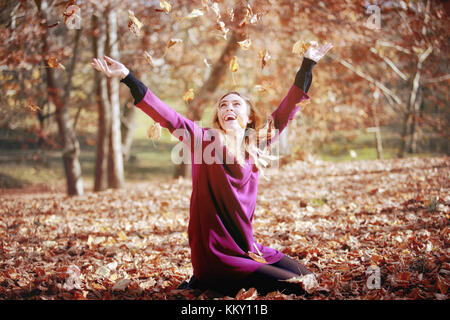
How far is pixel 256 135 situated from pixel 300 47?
920 mm

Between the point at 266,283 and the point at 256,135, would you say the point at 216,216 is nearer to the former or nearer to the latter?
the point at 266,283

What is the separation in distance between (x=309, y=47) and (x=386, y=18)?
7197 mm

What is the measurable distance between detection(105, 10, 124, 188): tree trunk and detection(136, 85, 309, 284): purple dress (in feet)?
18.8

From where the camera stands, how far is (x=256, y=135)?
3.12m

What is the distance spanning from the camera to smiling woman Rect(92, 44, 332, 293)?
265 centimetres

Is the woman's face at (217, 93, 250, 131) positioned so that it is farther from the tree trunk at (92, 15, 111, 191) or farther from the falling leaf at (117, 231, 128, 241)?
the tree trunk at (92, 15, 111, 191)

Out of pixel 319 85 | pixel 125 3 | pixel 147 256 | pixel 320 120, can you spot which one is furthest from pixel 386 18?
pixel 147 256

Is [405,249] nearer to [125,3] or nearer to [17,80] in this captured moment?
[125,3]

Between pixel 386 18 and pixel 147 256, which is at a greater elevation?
pixel 386 18

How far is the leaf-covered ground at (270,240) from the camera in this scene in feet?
9.46

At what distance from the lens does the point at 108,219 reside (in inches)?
213

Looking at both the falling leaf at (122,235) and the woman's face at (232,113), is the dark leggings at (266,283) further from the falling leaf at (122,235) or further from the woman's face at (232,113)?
the falling leaf at (122,235)

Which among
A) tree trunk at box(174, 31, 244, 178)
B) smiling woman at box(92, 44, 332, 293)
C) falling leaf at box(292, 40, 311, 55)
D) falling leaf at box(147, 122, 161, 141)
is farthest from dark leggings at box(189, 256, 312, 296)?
tree trunk at box(174, 31, 244, 178)

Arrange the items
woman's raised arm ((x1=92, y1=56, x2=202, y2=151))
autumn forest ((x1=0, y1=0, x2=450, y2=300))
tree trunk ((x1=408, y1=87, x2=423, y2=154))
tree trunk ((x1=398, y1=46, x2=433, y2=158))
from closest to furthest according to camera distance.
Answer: woman's raised arm ((x1=92, y1=56, x2=202, y2=151)), autumn forest ((x1=0, y1=0, x2=450, y2=300)), tree trunk ((x1=398, y1=46, x2=433, y2=158)), tree trunk ((x1=408, y1=87, x2=423, y2=154))
